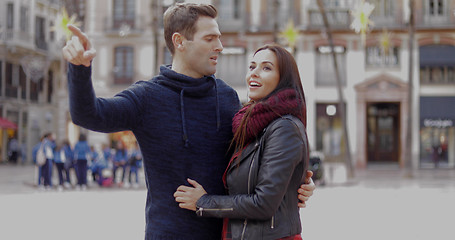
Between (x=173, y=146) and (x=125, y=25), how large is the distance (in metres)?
31.3

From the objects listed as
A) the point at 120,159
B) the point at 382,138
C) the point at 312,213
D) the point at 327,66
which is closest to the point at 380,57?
the point at 327,66

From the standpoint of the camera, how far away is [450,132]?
31.6m

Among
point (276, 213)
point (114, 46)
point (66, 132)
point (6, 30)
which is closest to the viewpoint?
point (276, 213)

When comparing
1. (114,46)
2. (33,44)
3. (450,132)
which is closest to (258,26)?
(114,46)

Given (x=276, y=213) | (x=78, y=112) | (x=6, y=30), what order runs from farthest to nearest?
(x=6, y=30) → (x=276, y=213) → (x=78, y=112)

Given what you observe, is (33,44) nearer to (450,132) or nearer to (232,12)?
(232,12)

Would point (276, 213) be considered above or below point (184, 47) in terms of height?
below

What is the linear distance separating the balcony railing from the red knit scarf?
3066 centimetres

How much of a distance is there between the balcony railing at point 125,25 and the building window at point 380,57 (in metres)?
12.2

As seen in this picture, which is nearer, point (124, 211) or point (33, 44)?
point (124, 211)

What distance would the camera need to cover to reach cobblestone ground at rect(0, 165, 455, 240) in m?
9.51

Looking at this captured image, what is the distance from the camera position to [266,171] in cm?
263

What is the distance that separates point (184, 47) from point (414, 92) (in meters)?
30.3

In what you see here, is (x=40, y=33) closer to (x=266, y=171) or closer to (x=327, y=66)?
(x=327, y=66)
